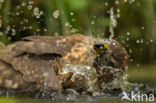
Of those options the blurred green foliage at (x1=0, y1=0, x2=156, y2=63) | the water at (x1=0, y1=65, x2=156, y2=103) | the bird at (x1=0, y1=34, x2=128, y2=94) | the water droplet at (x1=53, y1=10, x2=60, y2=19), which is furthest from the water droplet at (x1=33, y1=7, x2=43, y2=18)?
the water at (x1=0, y1=65, x2=156, y2=103)

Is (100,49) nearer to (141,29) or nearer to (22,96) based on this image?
(22,96)

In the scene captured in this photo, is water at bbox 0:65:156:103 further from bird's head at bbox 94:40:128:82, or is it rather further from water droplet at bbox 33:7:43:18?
→ water droplet at bbox 33:7:43:18

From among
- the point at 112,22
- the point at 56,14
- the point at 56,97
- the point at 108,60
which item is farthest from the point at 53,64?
the point at 112,22

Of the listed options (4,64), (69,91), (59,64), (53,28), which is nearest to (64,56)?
(59,64)

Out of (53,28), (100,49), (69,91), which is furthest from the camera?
(53,28)

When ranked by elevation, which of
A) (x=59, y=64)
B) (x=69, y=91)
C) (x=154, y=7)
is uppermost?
(x=154, y=7)

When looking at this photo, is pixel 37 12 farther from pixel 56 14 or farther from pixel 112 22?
pixel 112 22
